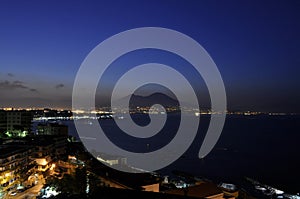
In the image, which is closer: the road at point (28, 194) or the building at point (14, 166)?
the road at point (28, 194)

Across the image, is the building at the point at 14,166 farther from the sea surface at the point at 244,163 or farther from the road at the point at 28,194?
the sea surface at the point at 244,163

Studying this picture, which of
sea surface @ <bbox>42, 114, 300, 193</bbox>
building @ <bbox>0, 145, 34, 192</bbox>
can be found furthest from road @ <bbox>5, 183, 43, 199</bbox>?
sea surface @ <bbox>42, 114, 300, 193</bbox>

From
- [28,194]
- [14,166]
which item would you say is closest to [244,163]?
[14,166]

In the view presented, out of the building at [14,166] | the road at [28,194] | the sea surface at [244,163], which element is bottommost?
the sea surface at [244,163]

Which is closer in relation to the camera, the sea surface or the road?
the road

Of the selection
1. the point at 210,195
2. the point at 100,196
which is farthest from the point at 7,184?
the point at 100,196

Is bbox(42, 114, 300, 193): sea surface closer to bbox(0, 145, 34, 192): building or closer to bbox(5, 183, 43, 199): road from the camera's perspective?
bbox(0, 145, 34, 192): building

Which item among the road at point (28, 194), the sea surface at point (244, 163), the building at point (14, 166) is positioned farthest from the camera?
the sea surface at point (244, 163)

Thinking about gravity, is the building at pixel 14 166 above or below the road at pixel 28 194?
above

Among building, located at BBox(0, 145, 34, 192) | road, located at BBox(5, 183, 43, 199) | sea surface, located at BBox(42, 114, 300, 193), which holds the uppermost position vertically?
building, located at BBox(0, 145, 34, 192)

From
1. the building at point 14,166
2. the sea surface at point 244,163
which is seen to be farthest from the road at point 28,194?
the sea surface at point 244,163

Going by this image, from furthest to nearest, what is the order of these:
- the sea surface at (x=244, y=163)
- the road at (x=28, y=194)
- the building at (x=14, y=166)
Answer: the sea surface at (x=244, y=163) < the building at (x=14, y=166) < the road at (x=28, y=194)

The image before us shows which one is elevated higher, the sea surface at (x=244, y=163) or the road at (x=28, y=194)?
the road at (x=28, y=194)
